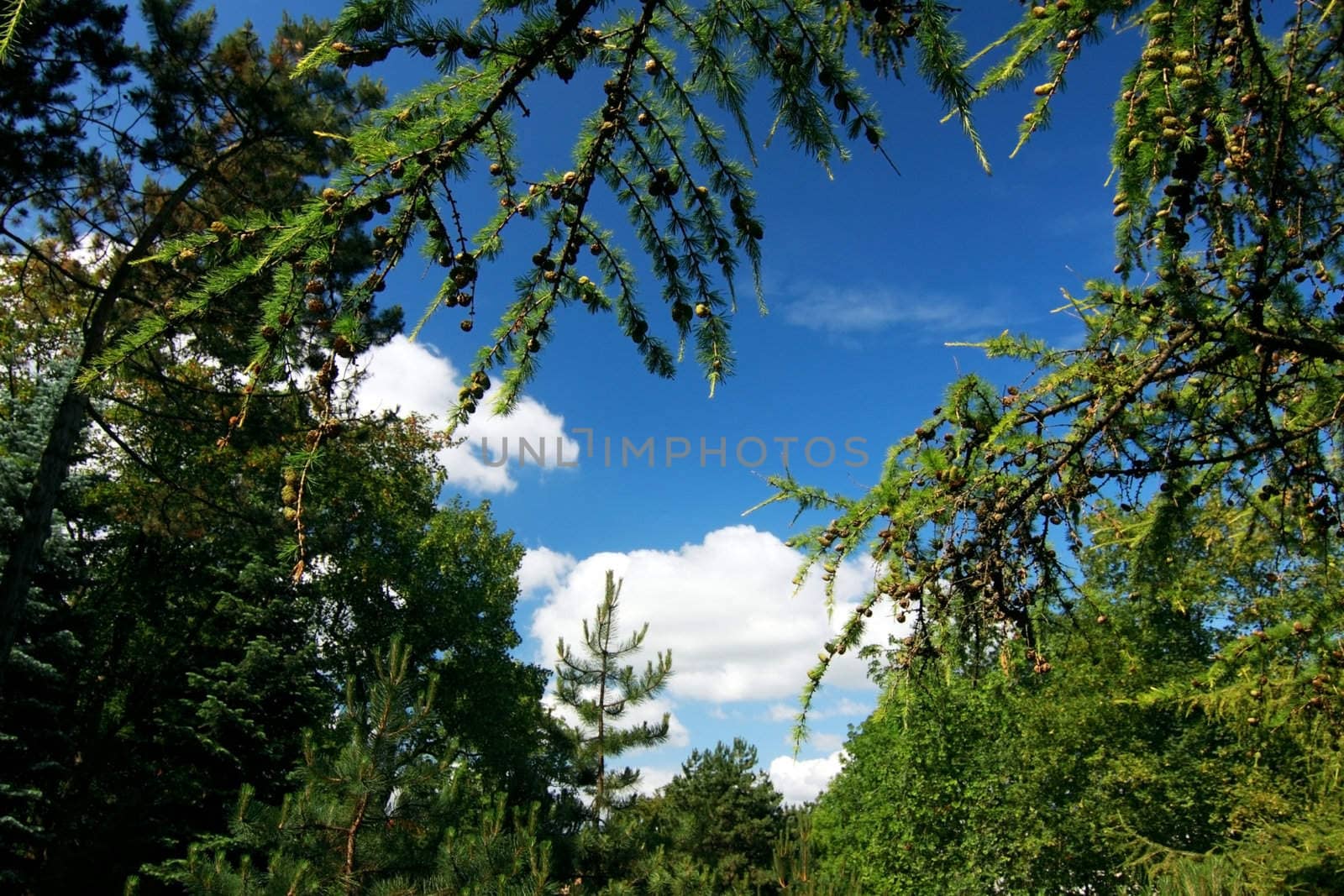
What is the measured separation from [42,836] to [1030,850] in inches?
742

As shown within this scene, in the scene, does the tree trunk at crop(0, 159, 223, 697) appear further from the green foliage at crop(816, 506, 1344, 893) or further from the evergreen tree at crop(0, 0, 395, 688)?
the green foliage at crop(816, 506, 1344, 893)

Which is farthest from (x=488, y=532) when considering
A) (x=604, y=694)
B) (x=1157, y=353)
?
(x=1157, y=353)

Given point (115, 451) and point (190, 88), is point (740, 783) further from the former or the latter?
point (190, 88)

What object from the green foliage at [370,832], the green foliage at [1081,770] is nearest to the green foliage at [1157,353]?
the green foliage at [370,832]

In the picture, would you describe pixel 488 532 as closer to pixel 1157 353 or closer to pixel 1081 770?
pixel 1081 770

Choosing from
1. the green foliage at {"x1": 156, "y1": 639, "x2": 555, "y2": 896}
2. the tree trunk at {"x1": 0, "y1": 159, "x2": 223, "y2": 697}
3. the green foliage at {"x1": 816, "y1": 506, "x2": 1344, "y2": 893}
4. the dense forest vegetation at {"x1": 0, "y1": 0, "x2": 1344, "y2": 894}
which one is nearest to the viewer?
the dense forest vegetation at {"x1": 0, "y1": 0, "x2": 1344, "y2": 894}

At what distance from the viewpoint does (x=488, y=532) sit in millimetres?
23094

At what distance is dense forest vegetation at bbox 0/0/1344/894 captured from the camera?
2.06 m

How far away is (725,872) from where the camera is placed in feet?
90.8

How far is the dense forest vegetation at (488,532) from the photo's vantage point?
2.06m

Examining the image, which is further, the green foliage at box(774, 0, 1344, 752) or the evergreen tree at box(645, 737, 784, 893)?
the evergreen tree at box(645, 737, 784, 893)

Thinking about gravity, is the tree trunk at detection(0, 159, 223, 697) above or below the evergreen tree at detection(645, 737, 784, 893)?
above

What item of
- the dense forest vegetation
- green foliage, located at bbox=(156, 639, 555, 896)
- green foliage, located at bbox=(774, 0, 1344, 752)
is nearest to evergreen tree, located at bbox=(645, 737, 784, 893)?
the dense forest vegetation

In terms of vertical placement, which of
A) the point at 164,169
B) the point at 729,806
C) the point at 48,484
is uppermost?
the point at 164,169
